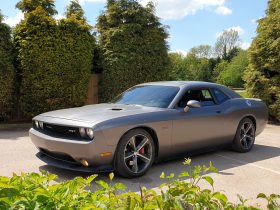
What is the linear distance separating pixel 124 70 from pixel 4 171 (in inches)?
301

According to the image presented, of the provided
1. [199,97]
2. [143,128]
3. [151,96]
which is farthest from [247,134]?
[143,128]

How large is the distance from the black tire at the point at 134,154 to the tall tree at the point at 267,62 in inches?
323

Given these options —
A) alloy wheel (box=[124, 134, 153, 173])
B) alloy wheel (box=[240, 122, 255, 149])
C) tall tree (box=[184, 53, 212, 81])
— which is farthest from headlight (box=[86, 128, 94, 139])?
tall tree (box=[184, 53, 212, 81])

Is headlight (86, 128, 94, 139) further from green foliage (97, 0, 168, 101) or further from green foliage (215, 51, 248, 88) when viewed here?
green foliage (215, 51, 248, 88)

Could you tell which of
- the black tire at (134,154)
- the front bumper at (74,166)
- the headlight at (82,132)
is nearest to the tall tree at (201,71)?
the black tire at (134,154)

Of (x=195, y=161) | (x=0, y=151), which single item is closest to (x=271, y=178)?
(x=195, y=161)

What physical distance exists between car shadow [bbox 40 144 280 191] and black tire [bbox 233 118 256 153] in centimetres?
13

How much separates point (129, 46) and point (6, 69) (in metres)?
4.23

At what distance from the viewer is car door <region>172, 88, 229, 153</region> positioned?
238 inches

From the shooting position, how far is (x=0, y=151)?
7.29m

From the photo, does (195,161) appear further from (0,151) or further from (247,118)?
(0,151)

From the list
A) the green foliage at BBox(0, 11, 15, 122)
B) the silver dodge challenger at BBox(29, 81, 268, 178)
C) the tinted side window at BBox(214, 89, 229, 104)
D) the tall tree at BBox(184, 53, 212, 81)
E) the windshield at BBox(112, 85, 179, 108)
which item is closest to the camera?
the silver dodge challenger at BBox(29, 81, 268, 178)

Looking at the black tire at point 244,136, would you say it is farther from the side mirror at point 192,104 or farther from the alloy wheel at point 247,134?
the side mirror at point 192,104

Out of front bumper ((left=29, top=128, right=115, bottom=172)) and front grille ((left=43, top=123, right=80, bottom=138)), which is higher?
front grille ((left=43, top=123, right=80, bottom=138))
